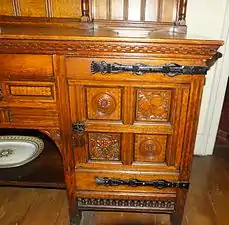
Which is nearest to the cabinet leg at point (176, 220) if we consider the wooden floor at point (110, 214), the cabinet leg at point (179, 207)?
the cabinet leg at point (179, 207)

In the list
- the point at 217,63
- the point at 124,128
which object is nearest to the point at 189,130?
the point at 124,128

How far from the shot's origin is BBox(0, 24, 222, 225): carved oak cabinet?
853 millimetres

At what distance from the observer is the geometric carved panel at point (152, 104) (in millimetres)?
934

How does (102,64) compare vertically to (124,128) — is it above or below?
above

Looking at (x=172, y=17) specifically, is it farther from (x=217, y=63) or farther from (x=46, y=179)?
(x=46, y=179)

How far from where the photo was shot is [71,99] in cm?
95

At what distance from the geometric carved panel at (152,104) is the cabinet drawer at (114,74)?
5 centimetres

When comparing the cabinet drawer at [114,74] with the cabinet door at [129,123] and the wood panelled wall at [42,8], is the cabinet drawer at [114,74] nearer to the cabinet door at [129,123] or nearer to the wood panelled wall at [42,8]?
the cabinet door at [129,123]

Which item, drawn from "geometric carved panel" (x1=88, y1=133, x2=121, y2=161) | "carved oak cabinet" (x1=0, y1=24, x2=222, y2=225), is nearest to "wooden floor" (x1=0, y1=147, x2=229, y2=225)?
"carved oak cabinet" (x1=0, y1=24, x2=222, y2=225)

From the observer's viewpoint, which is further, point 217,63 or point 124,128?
point 217,63

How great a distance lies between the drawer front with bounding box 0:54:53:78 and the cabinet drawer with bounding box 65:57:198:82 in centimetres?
7

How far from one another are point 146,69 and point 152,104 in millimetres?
143

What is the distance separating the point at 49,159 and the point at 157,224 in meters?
0.67

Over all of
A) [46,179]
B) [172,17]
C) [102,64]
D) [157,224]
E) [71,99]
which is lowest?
[157,224]
